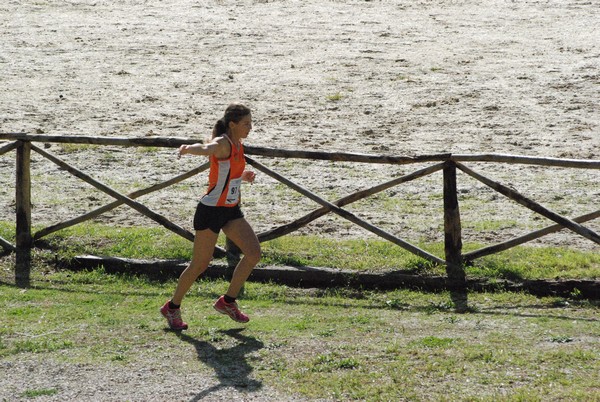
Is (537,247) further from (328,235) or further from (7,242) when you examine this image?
(7,242)

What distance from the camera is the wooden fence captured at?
8930 millimetres

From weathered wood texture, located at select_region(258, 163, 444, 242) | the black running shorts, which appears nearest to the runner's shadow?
the black running shorts

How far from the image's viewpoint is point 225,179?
7453 mm

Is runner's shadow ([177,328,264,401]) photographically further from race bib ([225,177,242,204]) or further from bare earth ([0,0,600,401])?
bare earth ([0,0,600,401])

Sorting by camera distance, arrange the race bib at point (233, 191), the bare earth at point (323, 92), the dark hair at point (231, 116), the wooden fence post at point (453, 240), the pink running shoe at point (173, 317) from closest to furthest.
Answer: the dark hair at point (231, 116)
the race bib at point (233, 191)
the pink running shoe at point (173, 317)
the wooden fence post at point (453, 240)
the bare earth at point (323, 92)

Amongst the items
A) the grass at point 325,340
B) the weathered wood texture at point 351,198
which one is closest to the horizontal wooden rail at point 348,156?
the weathered wood texture at point 351,198

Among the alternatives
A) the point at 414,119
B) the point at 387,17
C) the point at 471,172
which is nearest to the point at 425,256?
A: the point at 471,172

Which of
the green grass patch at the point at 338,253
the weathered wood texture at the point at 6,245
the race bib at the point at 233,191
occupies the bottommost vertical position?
the green grass patch at the point at 338,253

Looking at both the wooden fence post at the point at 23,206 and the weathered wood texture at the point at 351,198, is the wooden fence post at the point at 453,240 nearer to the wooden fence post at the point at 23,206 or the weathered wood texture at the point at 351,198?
the weathered wood texture at the point at 351,198

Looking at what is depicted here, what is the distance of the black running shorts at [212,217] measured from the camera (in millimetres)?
7523

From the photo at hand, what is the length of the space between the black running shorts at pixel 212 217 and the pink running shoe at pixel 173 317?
0.66 metres

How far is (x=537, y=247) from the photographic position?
10.3 m

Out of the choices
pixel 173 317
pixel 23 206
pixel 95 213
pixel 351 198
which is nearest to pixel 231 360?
pixel 173 317

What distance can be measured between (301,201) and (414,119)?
12.7 ft
